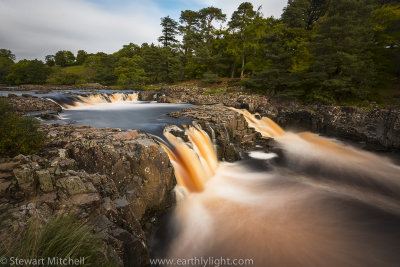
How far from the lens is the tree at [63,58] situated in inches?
3270

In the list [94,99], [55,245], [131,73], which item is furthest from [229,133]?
[131,73]

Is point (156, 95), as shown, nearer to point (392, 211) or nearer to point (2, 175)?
point (2, 175)

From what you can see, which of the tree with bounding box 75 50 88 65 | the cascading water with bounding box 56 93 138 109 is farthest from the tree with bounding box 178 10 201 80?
the tree with bounding box 75 50 88 65

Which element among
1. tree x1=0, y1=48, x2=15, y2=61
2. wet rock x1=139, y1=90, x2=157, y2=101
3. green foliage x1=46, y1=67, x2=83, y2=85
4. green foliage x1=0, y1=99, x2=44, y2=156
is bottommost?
green foliage x1=0, y1=99, x2=44, y2=156

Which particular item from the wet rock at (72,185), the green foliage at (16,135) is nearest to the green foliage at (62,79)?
the green foliage at (16,135)

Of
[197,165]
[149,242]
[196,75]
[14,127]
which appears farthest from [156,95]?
[149,242]

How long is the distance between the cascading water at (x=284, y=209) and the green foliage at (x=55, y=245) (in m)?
3.43

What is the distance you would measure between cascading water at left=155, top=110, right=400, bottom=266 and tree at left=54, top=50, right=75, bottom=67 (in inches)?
4058

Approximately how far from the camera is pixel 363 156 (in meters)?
12.7

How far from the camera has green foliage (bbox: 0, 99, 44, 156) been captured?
4793 millimetres

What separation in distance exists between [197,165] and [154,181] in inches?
122

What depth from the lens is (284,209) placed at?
22.9ft

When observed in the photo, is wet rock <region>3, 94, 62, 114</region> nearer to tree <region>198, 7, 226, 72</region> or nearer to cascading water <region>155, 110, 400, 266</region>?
cascading water <region>155, 110, 400, 266</region>

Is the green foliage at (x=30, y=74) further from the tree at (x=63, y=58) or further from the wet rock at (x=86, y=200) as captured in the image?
the wet rock at (x=86, y=200)
